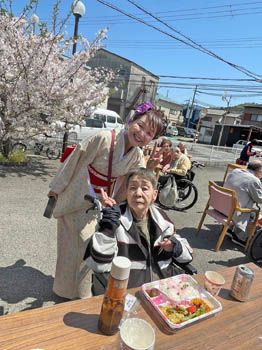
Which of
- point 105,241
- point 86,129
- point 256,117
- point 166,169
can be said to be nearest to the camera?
point 105,241

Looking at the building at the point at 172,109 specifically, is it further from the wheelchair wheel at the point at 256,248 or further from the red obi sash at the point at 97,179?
the red obi sash at the point at 97,179

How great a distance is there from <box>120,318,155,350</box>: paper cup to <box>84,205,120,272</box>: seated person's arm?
1.40ft

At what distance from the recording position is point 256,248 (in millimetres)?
3598

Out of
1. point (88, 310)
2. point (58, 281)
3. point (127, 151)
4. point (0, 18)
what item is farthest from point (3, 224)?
point (0, 18)

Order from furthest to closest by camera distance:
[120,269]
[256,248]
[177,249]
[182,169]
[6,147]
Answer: [6,147]
[182,169]
[256,248]
[177,249]
[120,269]

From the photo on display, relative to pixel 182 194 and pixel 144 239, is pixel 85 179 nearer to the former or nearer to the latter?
pixel 144 239

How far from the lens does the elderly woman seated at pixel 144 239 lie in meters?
1.59

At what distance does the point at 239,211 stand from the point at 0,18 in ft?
21.6

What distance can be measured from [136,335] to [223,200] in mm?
3100

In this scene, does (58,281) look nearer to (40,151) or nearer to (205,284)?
(205,284)

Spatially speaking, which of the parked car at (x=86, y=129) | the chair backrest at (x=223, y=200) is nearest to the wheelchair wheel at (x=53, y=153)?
the parked car at (x=86, y=129)

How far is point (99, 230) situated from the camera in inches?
53.9

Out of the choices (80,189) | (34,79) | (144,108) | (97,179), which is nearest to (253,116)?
(34,79)

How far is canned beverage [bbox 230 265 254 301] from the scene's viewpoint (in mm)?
1343
